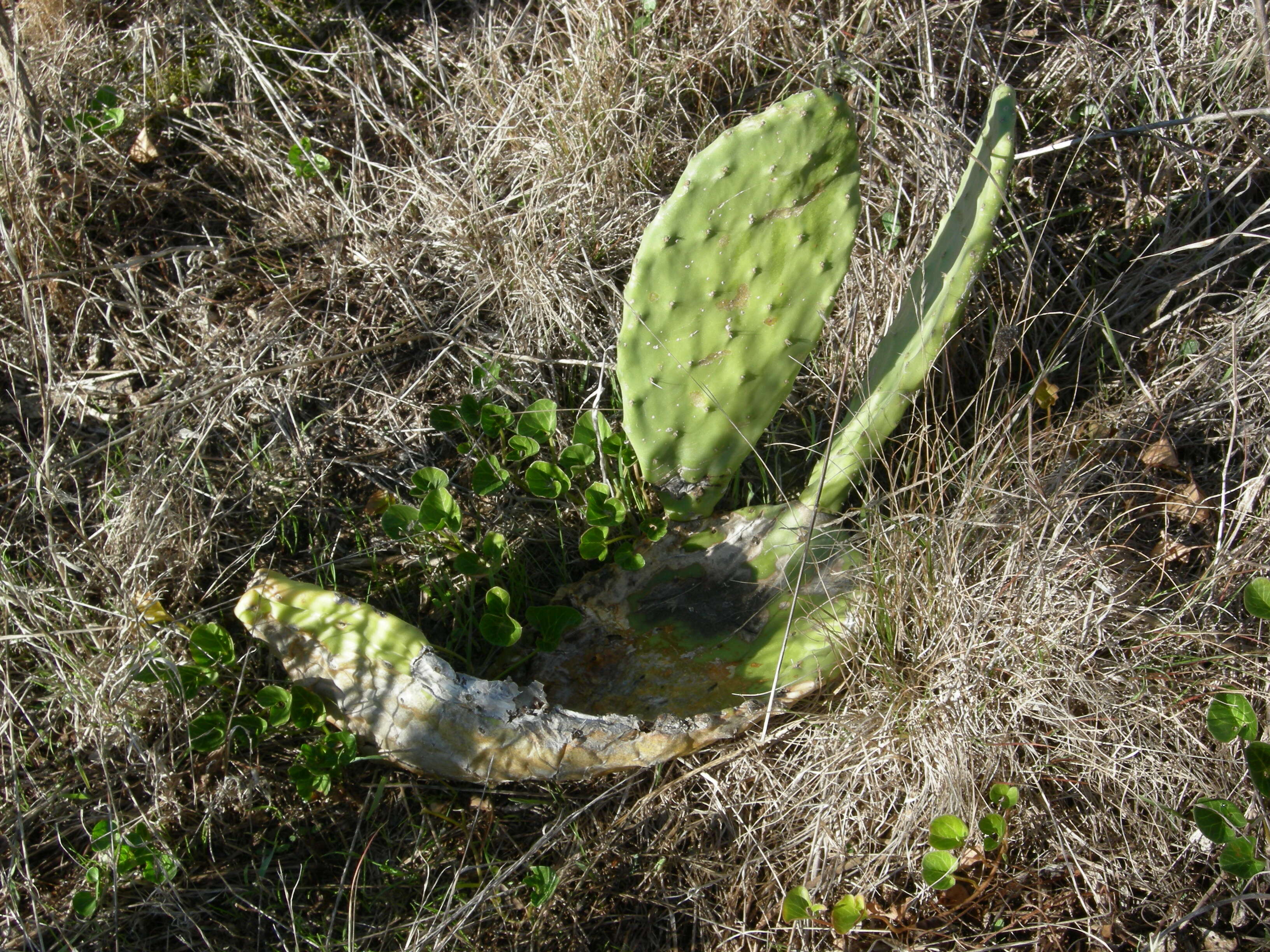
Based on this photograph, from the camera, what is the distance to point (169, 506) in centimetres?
179

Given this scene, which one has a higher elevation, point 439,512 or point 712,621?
point 439,512

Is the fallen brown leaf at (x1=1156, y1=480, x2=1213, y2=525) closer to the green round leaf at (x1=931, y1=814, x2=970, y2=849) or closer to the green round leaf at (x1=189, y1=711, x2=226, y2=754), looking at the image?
the green round leaf at (x1=931, y1=814, x2=970, y2=849)

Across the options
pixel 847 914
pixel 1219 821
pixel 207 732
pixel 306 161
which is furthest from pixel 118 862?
pixel 1219 821

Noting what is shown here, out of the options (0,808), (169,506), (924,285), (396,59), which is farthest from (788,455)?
(0,808)

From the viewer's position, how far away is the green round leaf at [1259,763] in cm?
135

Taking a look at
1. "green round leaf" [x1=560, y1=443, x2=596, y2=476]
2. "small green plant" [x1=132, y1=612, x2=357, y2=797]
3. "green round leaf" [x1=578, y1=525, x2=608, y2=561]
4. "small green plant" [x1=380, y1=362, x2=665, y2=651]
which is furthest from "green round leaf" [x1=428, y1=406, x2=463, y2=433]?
"small green plant" [x1=132, y1=612, x2=357, y2=797]

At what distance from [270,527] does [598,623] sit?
2.29 feet

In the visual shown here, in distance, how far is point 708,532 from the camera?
1.77 metres

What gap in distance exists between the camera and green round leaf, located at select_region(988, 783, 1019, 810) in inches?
56.9

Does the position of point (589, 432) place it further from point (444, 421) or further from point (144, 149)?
point (144, 149)

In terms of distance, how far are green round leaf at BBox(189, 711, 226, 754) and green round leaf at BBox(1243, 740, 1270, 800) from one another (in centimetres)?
158

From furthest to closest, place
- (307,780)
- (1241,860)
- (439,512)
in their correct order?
(439,512) → (307,780) → (1241,860)

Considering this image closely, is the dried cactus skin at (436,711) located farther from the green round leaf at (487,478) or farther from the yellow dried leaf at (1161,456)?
the yellow dried leaf at (1161,456)

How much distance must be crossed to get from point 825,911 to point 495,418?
103 cm
